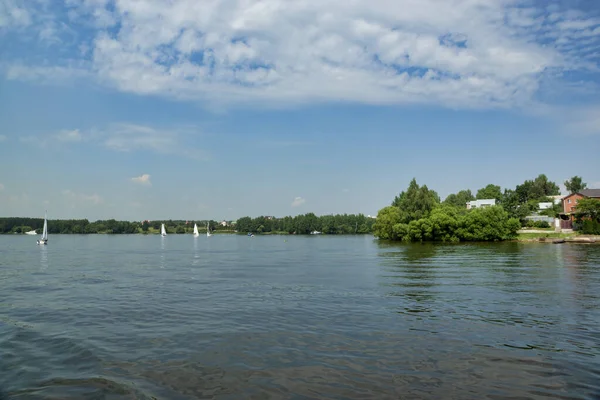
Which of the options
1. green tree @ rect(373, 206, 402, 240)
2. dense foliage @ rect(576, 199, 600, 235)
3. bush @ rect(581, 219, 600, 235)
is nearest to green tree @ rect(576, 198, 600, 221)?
dense foliage @ rect(576, 199, 600, 235)

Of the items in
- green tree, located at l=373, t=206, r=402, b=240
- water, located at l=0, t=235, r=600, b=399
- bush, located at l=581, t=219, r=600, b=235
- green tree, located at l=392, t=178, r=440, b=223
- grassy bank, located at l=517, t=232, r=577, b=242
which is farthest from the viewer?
green tree, located at l=373, t=206, r=402, b=240

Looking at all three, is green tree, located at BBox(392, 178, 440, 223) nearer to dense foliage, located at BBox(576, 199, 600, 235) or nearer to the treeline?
the treeline

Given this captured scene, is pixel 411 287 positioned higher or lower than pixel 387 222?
lower

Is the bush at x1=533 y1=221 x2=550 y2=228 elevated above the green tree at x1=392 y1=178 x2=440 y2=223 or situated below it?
below

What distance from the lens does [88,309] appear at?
22.3m

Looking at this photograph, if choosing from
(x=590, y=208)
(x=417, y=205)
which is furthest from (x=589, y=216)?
(x=417, y=205)

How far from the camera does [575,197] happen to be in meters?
119

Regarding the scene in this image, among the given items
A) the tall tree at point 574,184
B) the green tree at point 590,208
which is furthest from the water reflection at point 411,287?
the tall tree at point 574,184

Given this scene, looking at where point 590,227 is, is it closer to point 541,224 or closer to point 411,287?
point 541,224

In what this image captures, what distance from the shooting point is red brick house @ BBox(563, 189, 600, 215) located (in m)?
113

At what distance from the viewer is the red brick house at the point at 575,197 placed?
113000mm

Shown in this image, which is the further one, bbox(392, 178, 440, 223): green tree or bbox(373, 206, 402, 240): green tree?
bbox(373, 206, 402, 240): green tree

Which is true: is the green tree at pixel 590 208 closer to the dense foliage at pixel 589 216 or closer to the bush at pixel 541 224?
the dense foliage at pixel 589 216

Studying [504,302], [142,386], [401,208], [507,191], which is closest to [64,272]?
[142,386]
